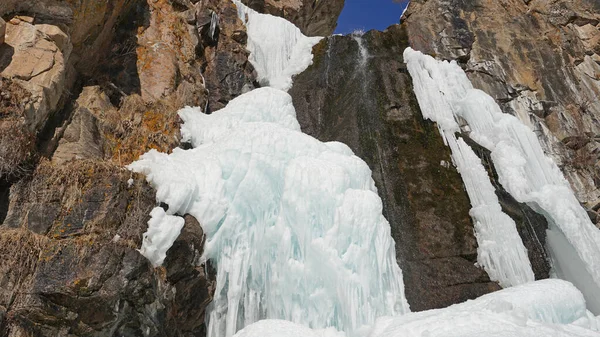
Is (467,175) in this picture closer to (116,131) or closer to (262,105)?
(262,105)

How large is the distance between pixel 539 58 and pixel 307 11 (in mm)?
7596

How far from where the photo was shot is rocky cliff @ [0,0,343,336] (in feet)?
13.7

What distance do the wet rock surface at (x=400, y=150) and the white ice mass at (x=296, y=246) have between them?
0.44 meters

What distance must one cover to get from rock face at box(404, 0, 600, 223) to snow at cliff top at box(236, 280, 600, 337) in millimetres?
6470

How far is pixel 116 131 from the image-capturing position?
6.54 m

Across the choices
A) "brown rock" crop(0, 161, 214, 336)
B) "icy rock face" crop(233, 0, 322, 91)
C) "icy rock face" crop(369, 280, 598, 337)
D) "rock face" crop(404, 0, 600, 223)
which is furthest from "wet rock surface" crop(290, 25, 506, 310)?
"brown rock" crop(0, 161, 214, 336)

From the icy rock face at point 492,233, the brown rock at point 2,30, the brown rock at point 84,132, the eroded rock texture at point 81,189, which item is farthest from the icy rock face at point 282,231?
the brown rock at point 2,30

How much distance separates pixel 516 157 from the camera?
29.2ft

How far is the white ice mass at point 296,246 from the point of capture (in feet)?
16.1

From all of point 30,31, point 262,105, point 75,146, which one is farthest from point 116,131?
point 262,105

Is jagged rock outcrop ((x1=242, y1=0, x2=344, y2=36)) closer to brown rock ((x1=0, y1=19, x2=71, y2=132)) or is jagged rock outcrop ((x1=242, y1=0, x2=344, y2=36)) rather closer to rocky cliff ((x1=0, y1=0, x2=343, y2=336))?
rocky cliff ((x1=0, y1=0, x2=343, y2=336))

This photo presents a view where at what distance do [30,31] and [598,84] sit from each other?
13.5m

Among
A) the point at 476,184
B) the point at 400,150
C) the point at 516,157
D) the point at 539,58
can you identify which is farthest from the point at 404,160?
the point at 539,58

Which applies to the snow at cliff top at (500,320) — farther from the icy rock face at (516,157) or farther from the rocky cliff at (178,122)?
the icy rock face at (516,157)
